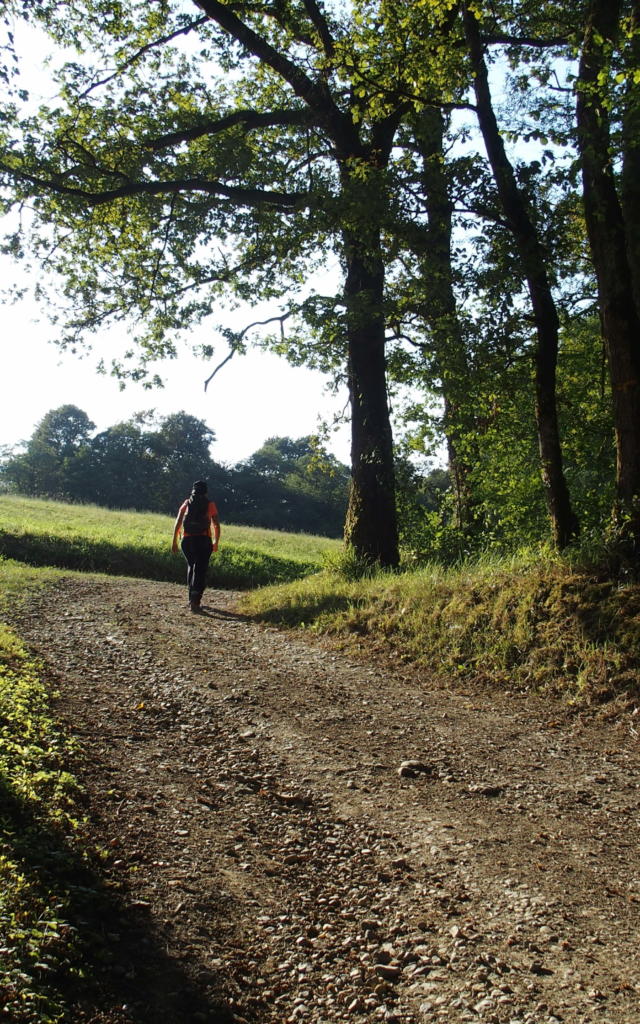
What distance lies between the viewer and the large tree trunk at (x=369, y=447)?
41.9 feet

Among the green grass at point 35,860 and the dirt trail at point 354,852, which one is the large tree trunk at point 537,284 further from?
the green grass at point 35,860

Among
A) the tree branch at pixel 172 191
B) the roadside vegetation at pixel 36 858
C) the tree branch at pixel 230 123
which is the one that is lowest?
the roadside vegetation at pixel 36 858

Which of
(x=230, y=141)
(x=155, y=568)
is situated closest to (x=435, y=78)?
(x=230, y=141)

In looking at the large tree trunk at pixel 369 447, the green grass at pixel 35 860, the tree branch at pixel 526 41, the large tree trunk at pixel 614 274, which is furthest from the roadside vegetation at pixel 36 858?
the tree branch at pixel 526 41

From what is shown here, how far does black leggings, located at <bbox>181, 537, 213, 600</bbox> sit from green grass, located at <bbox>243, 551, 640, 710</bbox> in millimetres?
2765

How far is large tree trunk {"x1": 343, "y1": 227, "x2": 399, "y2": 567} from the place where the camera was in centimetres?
1276

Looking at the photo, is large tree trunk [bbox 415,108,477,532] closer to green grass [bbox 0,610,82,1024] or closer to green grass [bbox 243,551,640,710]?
green grass [bbox 243,551,640,710]

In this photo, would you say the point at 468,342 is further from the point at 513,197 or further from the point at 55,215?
the point at 55,215

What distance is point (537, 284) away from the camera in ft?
28.3

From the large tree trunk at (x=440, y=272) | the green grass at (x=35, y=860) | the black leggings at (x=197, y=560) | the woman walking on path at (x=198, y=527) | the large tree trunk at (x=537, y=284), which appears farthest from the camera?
the woman walking on path at (x=198, y=527)

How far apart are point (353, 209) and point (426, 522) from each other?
614 cm

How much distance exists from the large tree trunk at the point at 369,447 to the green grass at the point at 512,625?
2.77 metres

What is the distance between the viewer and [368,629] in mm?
8977

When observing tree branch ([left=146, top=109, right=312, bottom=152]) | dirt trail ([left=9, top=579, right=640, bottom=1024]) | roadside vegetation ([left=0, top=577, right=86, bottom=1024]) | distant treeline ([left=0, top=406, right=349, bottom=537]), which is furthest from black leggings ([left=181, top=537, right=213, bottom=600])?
distant treeline ([left=0, top=406, right=349, bottom=537])
